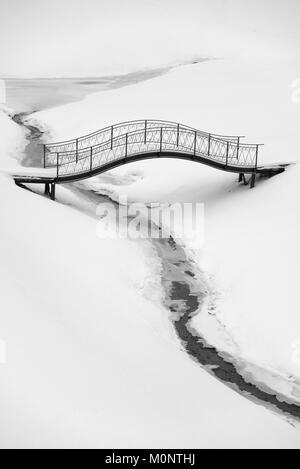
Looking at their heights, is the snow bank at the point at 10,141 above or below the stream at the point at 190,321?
above

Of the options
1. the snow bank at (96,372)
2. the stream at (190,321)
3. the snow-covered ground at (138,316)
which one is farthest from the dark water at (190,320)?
the snow bank at (96,372)

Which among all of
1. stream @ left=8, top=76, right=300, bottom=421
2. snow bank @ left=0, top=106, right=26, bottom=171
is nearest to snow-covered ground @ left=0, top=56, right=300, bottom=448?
stream @ left=8, top=76, right=300, bottom=421

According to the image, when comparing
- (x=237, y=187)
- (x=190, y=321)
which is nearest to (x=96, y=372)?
(x=190, y=321)

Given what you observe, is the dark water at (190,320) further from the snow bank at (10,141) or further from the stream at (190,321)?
the snow bank at (10,141)

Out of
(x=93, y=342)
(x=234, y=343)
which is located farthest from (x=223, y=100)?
(x=93, y=342)
